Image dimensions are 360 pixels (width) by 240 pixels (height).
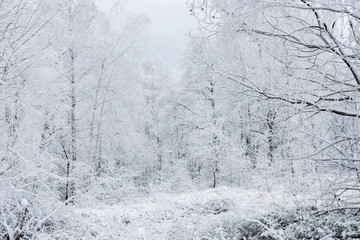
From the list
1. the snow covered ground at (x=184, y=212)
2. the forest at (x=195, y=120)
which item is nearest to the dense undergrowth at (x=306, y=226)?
the forest at (x=195, y=120)

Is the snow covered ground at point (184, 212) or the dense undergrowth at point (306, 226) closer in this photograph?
the dense undergrowth at point (306, 226)

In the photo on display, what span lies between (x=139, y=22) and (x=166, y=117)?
9316mm

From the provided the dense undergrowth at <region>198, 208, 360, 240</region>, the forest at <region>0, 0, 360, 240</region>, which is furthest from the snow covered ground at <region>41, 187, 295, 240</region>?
the dense undergrowth at <region>198, 208, 360, 240</region>

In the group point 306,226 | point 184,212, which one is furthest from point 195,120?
point 306,226

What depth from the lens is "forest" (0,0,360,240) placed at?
8.96 feet

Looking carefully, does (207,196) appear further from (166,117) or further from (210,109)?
(166,117)

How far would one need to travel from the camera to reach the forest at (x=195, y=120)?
2.73m

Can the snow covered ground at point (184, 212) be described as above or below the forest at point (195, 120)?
below

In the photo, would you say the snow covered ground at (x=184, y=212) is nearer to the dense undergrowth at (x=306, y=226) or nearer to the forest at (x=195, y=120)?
the forest at (x=195, y=120)

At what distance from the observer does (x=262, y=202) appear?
752cm

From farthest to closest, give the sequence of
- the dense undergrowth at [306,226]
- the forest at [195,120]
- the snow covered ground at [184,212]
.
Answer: the snow covered ground at [184,212]
the dense undergrowth at [306,226]
the forest at [195,120]

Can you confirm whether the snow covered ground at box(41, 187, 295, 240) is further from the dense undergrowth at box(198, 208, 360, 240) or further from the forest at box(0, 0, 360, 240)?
the dense undergrowth at box(198, 208, 360, 240)

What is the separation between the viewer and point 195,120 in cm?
1438

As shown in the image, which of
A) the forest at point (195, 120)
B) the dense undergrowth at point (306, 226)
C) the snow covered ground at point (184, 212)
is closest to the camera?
the forest at point (195, 120)
